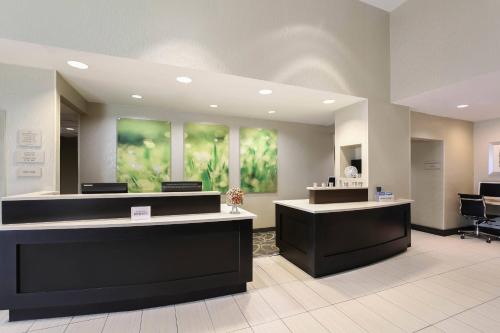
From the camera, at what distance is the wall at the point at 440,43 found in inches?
115

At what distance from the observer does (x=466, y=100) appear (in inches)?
154

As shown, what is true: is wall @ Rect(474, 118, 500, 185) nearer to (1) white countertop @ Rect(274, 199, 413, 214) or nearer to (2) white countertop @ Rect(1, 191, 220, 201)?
(1) white countertop @ Rect(274, 199, 413, 214)

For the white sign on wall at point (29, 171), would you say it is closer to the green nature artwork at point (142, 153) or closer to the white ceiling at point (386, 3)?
the green nature artwork at point (142, 153)

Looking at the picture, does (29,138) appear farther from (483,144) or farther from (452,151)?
(483,144)

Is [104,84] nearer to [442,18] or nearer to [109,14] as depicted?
[109,14]

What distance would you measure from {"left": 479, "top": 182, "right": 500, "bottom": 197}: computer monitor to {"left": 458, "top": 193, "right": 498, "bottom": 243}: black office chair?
57 cm

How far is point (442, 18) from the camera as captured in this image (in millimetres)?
3406

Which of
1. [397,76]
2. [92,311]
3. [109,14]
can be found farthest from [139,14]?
[397,76]

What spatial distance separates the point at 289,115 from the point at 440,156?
11.9 ft

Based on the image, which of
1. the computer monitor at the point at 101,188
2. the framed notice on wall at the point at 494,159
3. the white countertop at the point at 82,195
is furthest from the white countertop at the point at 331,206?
the framed notice on wall at the point at 494,159

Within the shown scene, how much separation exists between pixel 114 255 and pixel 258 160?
361 centimetres

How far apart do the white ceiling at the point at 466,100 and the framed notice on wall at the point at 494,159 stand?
660 millimetres

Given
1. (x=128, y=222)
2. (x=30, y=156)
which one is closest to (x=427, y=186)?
(x=128, y=222)

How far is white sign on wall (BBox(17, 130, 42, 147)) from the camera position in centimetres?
262
